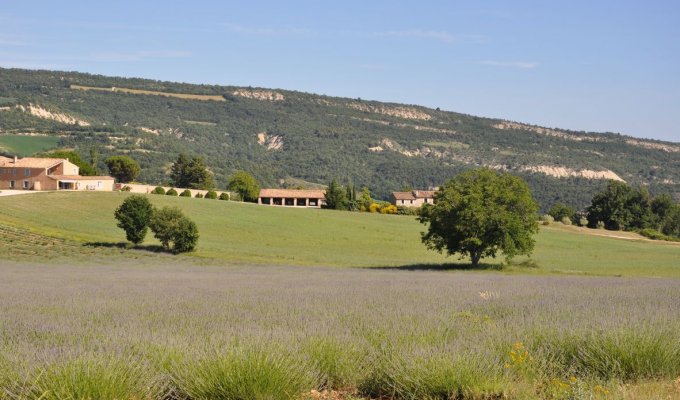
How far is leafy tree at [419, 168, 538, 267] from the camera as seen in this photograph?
140 feet

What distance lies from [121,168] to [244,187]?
19.7 metres

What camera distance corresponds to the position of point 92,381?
224 inches

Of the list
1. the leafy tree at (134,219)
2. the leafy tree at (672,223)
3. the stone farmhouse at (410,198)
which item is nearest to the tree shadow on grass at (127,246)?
the leafy tree at (134,219)

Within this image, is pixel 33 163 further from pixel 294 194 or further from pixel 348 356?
pixel 348 356

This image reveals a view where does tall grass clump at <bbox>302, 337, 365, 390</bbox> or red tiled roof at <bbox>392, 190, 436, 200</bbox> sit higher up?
red tiled roof at <bbox>392, 190, 436, 200</bbox>

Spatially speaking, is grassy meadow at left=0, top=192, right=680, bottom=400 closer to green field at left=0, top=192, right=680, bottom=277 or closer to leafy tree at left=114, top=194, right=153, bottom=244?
green field at left=0, top=192, right=680, bottom=277

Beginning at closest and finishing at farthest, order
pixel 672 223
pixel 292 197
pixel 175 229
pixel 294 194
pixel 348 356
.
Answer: pixel 348 356, pixel 175 229, pixel 292 197, pixel 294 194, pixel 672 223

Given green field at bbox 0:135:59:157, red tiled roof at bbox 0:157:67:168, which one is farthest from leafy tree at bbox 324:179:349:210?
green field at bbox 0:135:59:157

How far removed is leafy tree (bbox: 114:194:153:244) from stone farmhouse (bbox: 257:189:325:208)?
6057 cm

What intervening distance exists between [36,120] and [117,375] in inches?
8085

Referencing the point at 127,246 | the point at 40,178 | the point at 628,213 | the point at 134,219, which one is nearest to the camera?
the point at 127,246

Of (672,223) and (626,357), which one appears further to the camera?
(672,223)

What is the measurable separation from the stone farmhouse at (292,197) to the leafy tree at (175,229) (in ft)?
209

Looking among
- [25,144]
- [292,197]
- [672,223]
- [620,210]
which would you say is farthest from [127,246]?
[25,144]
